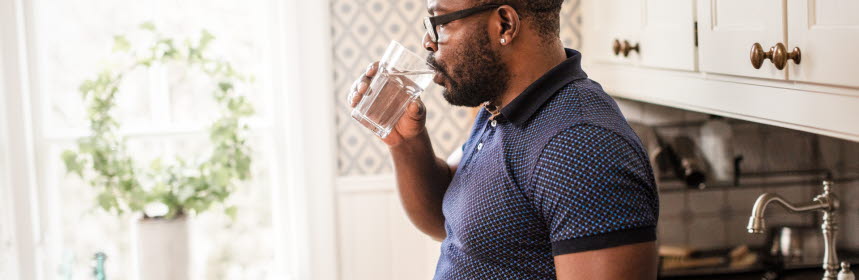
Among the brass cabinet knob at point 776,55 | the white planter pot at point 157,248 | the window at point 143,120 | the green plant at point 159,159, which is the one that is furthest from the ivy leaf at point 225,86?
the brass cabinet knob at point 776,55

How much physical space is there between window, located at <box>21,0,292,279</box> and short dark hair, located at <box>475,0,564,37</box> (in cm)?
172

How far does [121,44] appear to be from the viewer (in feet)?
8.55

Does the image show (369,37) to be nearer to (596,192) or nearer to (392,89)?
(392,89)

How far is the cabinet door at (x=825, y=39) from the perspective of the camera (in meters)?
1.08

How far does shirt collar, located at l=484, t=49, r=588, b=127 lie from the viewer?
3.99 ft

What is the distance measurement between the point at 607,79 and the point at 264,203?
1376 mm

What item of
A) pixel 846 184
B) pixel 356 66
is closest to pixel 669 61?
pixel 846 184

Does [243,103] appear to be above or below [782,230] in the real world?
above

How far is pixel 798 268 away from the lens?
185 centimetres

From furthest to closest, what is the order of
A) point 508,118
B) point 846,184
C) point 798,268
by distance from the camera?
point 798,268 < point 846,184 < point 508,118

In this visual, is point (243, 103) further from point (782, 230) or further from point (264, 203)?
point (782, 230)

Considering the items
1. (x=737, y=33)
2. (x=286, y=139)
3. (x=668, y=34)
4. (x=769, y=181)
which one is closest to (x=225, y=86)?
(x=286, y=139)

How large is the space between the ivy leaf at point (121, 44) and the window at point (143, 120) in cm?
11

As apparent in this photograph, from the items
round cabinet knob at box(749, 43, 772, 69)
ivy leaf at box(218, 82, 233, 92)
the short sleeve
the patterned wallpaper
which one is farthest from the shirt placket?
ivy leaf at box(218, 82, 233, 92)
